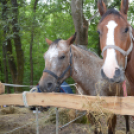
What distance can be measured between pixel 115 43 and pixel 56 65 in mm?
815

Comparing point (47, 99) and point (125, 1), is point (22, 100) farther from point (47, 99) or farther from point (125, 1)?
point (125, 1)

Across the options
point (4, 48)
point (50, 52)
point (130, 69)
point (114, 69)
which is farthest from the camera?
point (4, 48)

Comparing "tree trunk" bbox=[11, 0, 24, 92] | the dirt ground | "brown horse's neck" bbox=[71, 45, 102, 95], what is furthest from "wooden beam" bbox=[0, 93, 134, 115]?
"tree trunk" bbox=[11, 0, 24, 92]

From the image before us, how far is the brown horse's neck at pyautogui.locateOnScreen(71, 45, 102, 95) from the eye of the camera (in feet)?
6.45

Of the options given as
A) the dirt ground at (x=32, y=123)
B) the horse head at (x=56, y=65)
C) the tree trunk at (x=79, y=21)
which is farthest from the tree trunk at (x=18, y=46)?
the horse head at (x=56, y=65)

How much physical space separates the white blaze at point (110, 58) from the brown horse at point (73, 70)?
2.05 ft

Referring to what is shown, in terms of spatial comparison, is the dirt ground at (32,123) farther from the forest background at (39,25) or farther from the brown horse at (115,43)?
the brown horse at (115,43)

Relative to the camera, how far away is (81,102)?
1188 mm

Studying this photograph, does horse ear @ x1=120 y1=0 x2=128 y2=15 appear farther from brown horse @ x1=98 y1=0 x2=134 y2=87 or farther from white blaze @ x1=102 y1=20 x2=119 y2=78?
white blaze @ x1=102 y1=20 x2=119 y2=78

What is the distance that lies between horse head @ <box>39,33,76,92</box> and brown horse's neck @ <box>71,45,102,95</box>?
9cm

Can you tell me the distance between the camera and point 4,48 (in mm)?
3139

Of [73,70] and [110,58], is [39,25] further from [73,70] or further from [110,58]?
[110,58]

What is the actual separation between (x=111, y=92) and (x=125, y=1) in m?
1.07

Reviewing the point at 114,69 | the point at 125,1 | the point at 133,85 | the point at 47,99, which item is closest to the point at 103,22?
the point at 125,1
